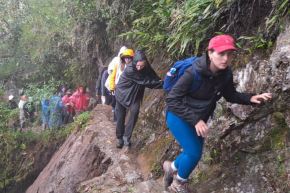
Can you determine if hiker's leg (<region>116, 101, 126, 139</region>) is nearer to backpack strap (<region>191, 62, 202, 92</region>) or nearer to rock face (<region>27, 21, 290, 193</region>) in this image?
rock face (<region>27, 21, 290, 193</region>)

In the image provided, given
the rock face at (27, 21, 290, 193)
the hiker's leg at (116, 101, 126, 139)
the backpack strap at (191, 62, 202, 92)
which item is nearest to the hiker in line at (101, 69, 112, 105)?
the hiker's leg at (116, 101, 126, 139)

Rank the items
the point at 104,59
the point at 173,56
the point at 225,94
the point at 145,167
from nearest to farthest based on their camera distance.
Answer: the point at 225,94
the point at 145,167
the point at 173,56
the point at 104,59

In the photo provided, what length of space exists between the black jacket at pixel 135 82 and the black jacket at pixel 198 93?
2.47 meters

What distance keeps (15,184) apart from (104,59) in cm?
553

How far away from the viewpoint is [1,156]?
1449cm

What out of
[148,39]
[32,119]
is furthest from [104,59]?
[148,39]

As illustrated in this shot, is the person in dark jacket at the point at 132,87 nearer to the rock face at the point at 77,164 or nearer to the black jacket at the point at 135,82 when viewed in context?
the black jacket at the point at 135,82

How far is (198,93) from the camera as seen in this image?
15.5 ft

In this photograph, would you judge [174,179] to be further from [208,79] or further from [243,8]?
[243,8]

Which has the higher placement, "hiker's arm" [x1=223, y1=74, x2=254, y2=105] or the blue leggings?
"hiker's arm" [x1=223, y1=74, x2=254, y2=105]

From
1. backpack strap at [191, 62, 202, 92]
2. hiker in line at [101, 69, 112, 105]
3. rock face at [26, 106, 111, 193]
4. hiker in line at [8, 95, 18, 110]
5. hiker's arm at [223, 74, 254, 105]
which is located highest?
backpack strap at [191, 62, 202, 92]

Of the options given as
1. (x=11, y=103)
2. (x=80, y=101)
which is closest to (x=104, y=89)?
(x=80, y=101)

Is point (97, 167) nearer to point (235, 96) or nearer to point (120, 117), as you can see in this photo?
point (120, 117)

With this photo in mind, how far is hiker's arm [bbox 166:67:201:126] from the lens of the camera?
459cm
